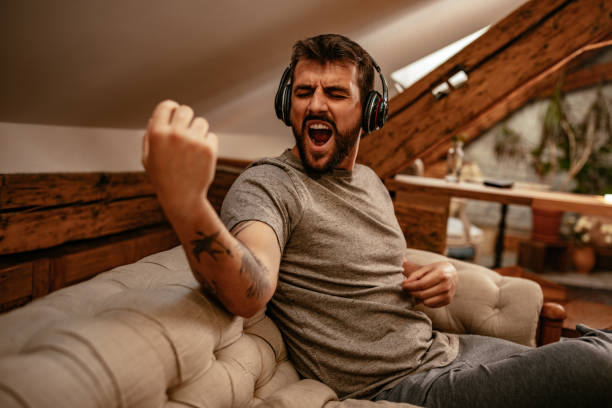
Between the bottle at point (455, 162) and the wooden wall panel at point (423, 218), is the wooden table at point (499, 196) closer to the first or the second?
the wooden wall panel at point (423, 218)

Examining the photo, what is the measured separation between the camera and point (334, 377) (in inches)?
43.4

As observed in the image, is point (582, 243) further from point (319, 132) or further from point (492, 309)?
point (319, 132)

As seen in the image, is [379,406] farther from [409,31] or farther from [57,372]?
[409,31]

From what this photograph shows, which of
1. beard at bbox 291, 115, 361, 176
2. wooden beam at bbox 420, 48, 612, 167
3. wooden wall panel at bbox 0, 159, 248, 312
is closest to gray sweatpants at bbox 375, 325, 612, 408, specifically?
beard at bbox 291, 115, 361, 176

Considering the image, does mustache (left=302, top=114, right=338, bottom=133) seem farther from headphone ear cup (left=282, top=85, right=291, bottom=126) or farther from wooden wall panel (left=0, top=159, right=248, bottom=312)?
wooden wall panel (left=0, top=159, right=248, bottom=312)

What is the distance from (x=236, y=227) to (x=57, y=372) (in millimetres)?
423

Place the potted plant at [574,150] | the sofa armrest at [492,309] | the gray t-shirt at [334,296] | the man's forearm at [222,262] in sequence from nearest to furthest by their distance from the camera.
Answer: the man's forearm at [222,262] < the gray t-shirt at [334,296] < the sofa armrest at [492,309] < the potted plant at [574,150]

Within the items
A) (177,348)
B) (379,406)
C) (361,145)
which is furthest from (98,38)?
(361,145)

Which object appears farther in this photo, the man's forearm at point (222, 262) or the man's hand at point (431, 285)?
the man's hand at point (431, 285)

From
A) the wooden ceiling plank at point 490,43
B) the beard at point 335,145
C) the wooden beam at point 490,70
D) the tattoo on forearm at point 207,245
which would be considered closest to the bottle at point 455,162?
the wooden beam at point 490,70

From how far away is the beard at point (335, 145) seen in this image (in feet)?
4.13

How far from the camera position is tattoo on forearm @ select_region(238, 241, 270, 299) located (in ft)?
2.64

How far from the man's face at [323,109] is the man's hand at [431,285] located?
0.40m

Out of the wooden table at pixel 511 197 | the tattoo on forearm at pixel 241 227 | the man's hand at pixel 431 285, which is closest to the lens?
the tattoo on forearm at pixel 241 227
